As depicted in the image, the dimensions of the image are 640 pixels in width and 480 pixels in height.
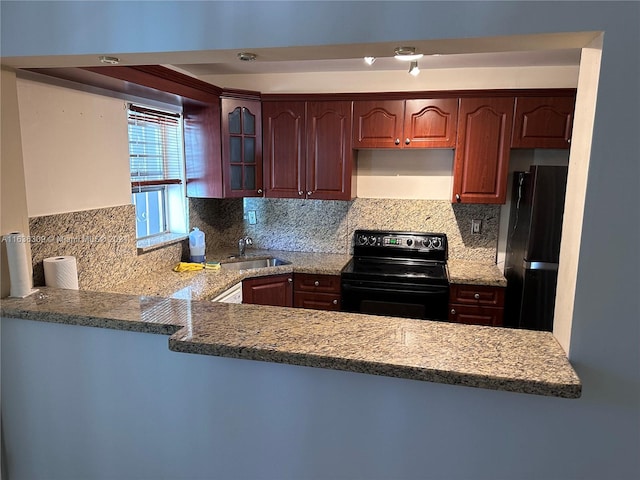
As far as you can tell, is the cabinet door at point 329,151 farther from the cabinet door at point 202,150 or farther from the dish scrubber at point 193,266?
the dish scrubber at point 193,266

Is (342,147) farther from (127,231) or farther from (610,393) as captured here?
(610,393)

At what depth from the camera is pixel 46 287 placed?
174cm

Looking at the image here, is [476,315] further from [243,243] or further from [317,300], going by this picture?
→ [243,243]

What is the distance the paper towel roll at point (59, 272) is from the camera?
69.5 inches

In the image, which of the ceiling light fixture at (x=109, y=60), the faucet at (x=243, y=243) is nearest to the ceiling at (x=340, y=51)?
the ceiling light fixture at (x=109, y=60)

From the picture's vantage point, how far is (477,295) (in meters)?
2.83

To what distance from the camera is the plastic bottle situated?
305cm

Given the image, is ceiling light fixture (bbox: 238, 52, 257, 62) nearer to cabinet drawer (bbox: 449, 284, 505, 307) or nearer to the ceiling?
the ceiling

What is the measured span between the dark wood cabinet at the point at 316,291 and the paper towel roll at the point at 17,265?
178 cm

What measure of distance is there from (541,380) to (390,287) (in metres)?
1.94

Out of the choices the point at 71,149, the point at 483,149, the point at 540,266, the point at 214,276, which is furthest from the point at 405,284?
the point at 71,149

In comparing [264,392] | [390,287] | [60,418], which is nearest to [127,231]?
[60,418]

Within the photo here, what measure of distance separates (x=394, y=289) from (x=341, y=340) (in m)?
1.78

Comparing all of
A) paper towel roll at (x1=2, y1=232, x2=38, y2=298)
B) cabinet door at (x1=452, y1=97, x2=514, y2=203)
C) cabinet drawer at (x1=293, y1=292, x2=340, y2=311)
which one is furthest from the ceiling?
cabinet drawer at (x1=293, y1=292, x2=340, y2=311)
